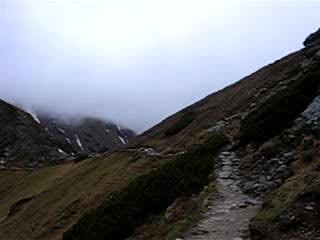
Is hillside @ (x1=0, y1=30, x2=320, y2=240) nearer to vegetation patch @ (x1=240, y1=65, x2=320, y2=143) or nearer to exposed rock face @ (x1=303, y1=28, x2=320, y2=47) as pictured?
vegetation patch @ (x1=240, y1=65, x2=320, y2=143)

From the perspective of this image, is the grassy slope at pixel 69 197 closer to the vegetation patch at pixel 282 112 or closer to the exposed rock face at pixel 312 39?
the vegetation patch at pixel 282 112

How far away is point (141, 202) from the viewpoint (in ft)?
84.9

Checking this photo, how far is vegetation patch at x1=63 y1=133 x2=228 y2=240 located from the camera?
24.4 meters

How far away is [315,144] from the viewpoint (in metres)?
24.3

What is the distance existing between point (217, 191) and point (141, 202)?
356 cm

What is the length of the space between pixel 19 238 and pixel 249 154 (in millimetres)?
18779

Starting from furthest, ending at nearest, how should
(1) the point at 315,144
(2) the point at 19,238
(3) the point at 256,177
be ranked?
1. (2) the point at 19,238
2. (3) the point at 256,177
3. (1) the point at 315,144

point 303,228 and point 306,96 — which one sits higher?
point 306,96

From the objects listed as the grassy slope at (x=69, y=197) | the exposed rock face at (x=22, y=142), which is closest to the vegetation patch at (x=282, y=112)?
the grassy slope at (x=69, y=197)

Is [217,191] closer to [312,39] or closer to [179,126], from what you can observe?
[179,126]

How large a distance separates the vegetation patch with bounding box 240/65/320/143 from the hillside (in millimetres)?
64

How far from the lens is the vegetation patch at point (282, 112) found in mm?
29844

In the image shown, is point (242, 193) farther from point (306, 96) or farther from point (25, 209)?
point (25, 209)

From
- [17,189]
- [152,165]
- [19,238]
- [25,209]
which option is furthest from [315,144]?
[17,189]
